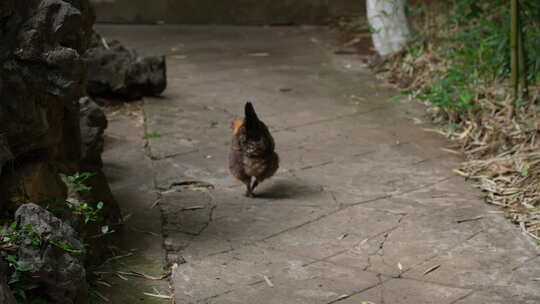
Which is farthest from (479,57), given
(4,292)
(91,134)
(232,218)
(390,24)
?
(4,292)

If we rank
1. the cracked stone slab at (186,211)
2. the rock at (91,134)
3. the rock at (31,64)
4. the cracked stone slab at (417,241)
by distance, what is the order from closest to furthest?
the rock at (31,64), the cracked stone slab at (417,241), the cracked stone slab at (186,211), the rock at (91,134)

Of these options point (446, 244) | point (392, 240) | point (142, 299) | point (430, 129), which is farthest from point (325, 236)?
point (430, 129)

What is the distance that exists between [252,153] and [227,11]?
8.05 m

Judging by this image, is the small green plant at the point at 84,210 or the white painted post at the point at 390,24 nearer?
the small green plant at the point at 84,210

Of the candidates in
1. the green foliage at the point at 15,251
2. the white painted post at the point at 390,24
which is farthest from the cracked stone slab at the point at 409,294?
the white painted post at the point at 390,24

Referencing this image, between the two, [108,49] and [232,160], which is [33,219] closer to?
[232,160]

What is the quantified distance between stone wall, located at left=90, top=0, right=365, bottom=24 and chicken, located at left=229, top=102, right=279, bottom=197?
780 centimetres

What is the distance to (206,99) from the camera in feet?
28.9

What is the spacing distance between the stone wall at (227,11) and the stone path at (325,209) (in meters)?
3.98

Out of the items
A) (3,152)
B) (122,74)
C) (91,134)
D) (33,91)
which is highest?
(33,91)

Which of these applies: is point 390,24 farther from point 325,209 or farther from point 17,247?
point 17,247

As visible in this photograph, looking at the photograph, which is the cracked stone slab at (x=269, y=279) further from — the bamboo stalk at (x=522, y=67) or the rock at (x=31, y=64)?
the bamboo stalk at (x=522, y=67)

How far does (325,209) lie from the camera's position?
5.63 meters

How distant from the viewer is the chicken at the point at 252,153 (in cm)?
570
